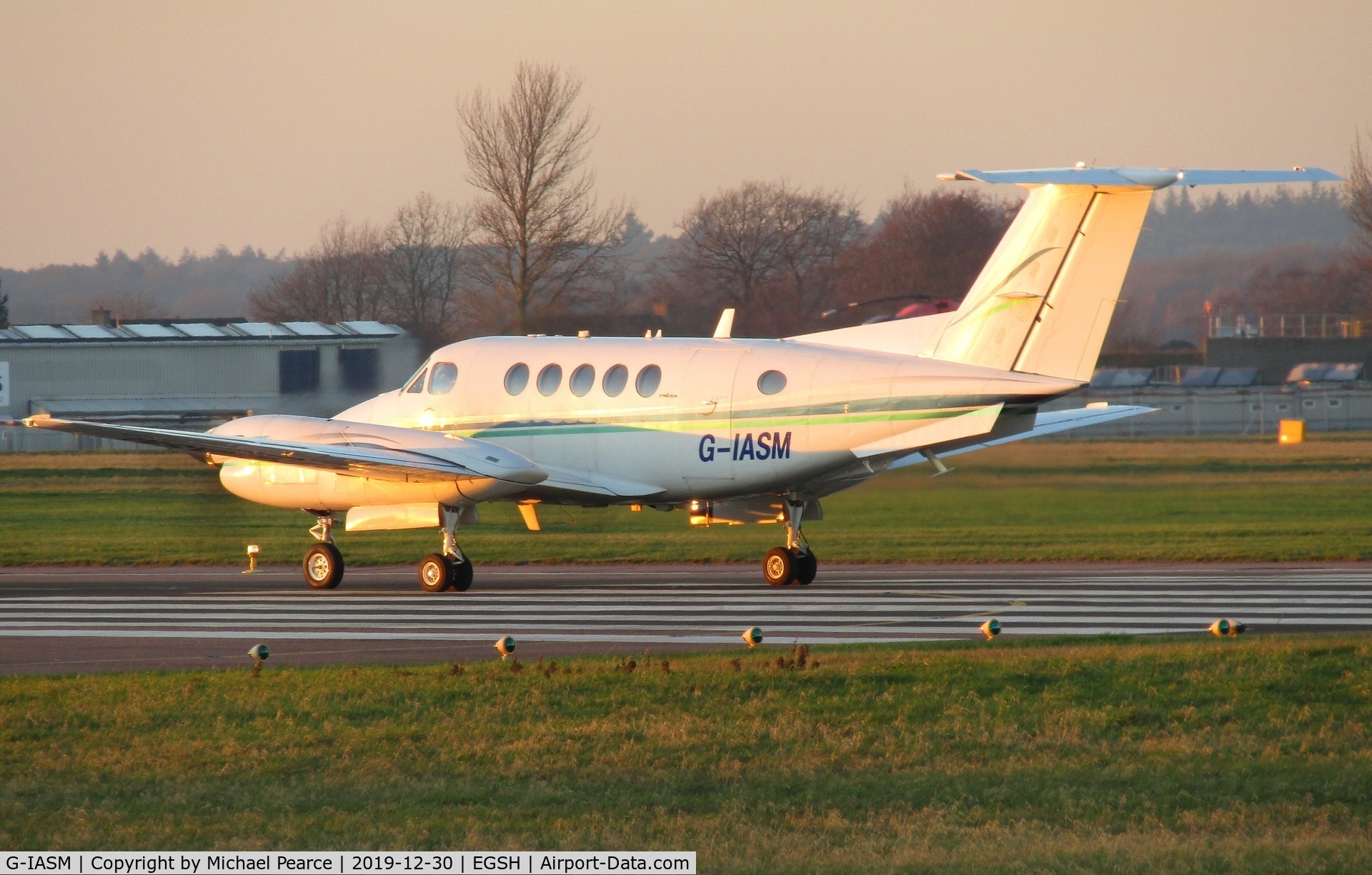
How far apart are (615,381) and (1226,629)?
9.73 m

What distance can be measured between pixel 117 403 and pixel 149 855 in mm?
54576

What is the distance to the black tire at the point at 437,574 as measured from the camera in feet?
67.9

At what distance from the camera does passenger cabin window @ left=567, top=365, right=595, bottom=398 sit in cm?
2167

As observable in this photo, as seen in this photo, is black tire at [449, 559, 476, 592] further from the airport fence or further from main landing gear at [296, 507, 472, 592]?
the airport fence

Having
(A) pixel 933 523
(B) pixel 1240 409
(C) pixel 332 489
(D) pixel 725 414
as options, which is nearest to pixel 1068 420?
(D) pixel 725 414

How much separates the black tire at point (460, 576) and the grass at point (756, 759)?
7884 millimetres

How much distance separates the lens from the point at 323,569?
21422 mm

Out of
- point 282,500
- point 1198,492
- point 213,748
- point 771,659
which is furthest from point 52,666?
point 1198,492

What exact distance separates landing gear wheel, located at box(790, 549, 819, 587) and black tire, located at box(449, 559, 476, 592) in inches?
178

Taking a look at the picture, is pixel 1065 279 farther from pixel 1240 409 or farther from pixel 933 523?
pixel 1240 409

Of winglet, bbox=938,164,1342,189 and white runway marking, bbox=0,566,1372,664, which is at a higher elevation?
winglet, bbox=938,164,1342,189

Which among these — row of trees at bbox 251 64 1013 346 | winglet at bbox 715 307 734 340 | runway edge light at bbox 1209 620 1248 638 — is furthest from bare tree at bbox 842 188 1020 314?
runway edge light at bbox 1209 620 1248 638

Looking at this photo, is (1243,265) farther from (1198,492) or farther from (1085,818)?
(1085,818)

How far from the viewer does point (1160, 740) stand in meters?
9.95
